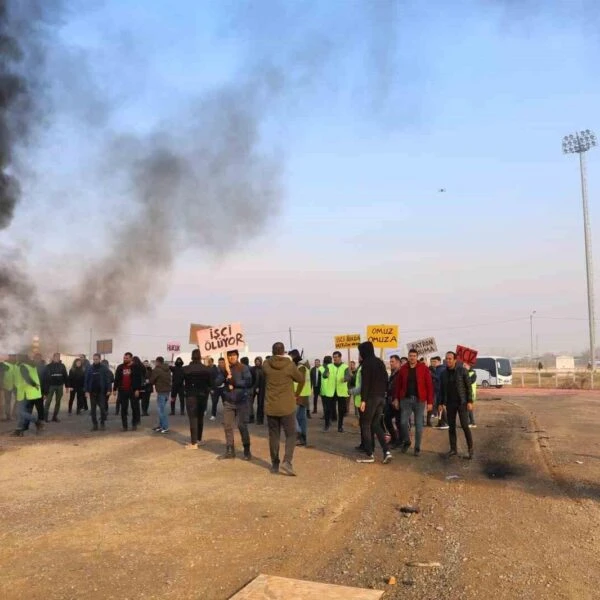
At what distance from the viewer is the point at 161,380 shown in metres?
13.3

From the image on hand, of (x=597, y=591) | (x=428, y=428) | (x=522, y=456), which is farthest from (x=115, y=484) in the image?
(x=428, y=428)

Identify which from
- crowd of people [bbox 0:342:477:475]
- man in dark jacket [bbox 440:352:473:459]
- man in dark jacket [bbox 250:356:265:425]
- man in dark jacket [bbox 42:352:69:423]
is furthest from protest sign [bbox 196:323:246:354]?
man in dark jacket [bbox 42:352:69:423]

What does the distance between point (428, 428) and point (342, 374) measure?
2.49 metres

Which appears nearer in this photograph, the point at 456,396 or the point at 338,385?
the point at 456,396

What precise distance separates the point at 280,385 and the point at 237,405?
49.4 inches

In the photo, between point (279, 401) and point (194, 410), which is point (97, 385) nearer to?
point (194, 410)

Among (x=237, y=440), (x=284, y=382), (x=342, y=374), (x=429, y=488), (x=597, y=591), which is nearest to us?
(x=597, y=591)

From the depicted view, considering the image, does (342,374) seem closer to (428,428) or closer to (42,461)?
(428,428)

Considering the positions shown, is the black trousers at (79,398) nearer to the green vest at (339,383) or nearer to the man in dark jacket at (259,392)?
the man in dark jacket at (259,392)

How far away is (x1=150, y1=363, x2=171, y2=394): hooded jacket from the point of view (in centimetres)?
1321

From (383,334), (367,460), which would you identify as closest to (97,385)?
(367,460)

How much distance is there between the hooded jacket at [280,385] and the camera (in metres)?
8.70

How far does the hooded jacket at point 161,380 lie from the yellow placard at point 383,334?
6.82 m

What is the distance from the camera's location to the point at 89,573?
182 inches
